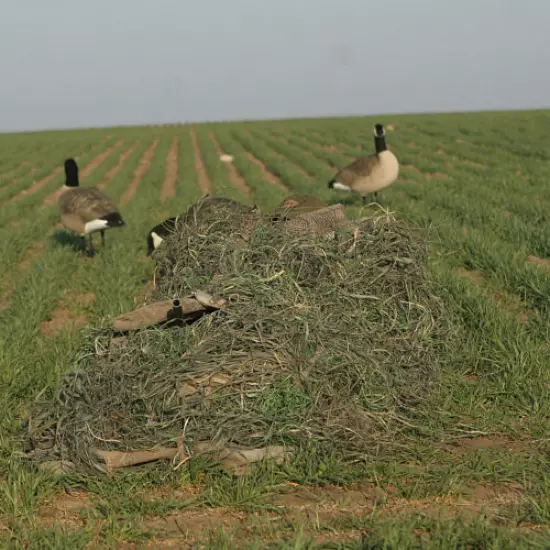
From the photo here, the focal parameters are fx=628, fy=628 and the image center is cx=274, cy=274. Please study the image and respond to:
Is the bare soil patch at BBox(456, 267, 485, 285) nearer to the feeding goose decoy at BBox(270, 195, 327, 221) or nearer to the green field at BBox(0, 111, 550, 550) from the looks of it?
the green field at BBox(0, 111, 550, 550)

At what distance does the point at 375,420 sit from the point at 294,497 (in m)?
0.94

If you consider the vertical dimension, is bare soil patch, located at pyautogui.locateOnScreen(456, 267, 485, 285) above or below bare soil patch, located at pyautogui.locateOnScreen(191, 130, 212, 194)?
below

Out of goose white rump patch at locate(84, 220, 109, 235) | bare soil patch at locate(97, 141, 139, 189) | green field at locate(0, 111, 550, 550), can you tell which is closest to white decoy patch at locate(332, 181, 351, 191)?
green field at locate(0, 111, 550, 550)

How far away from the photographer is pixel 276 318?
489 cm

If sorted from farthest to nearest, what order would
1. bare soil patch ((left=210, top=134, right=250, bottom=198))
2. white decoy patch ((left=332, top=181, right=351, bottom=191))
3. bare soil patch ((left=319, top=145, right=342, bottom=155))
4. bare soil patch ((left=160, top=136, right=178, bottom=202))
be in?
bare soil patch ((left=319, top=145, right=342, bottom=155))
bare soil patch ((left=160, top=136, right=178, bottom=202))
bare soil patch ((left=210, top=134, right=250, bottom=198))
white decoy patch ((left=332, top=181, right=351, bottom=191))

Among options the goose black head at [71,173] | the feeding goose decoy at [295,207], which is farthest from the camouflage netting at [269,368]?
the goose black head at [71,173]

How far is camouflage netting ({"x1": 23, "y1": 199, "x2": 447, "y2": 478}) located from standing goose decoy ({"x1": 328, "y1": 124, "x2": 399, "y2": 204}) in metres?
6.66

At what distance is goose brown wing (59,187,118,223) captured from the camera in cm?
1005

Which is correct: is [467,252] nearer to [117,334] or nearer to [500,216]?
[500,216]

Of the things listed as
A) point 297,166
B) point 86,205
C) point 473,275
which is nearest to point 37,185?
point 297,166

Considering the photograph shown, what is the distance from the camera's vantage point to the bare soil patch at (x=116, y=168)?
71.9ft

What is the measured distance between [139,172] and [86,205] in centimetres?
1499

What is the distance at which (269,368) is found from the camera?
4582 millimetres

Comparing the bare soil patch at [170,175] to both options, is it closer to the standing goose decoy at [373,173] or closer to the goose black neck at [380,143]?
the standing goose decoy at [373,173]
